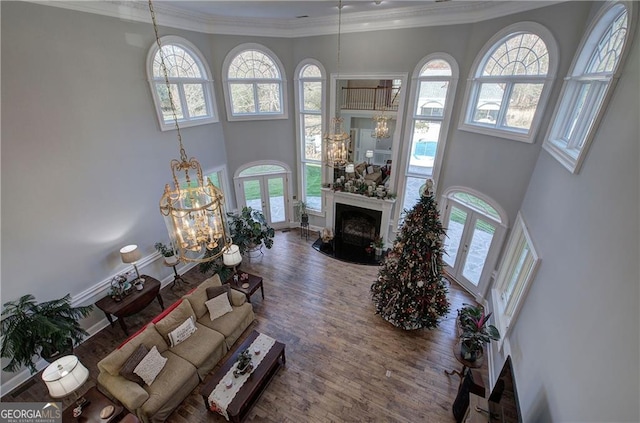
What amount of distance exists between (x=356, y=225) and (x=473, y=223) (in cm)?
319

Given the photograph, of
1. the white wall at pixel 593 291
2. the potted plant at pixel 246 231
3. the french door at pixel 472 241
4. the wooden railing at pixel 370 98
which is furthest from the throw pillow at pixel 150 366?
the wooden railing at pixel 370 98

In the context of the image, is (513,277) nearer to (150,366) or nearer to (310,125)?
(310,125)

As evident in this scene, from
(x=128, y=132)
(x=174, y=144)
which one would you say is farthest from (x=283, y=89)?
(x=128, y=132)

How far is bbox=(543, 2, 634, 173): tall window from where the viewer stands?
116 inches

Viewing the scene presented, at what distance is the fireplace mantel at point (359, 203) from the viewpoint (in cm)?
727

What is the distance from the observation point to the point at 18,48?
3.67 metres

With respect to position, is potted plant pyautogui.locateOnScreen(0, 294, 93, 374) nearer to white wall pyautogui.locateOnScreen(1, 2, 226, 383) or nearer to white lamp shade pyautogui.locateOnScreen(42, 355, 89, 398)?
white wall pyautogui.locateOnScreen(1, 2, 226, 383)

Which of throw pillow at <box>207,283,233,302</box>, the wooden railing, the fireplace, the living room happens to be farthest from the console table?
the wooden railing

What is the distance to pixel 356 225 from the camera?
812 centimetres

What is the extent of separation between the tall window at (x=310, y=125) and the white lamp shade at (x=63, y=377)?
645 centimetres

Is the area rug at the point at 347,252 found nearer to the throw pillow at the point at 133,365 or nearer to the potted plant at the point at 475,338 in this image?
the potted plant at the point at 475,338

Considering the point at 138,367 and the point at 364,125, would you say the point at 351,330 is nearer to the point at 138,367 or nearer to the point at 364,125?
the point at 138,367

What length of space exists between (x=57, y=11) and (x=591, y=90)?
7.56 m

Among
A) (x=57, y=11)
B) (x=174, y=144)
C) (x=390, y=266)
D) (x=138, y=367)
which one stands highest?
(x=57, y=11)
